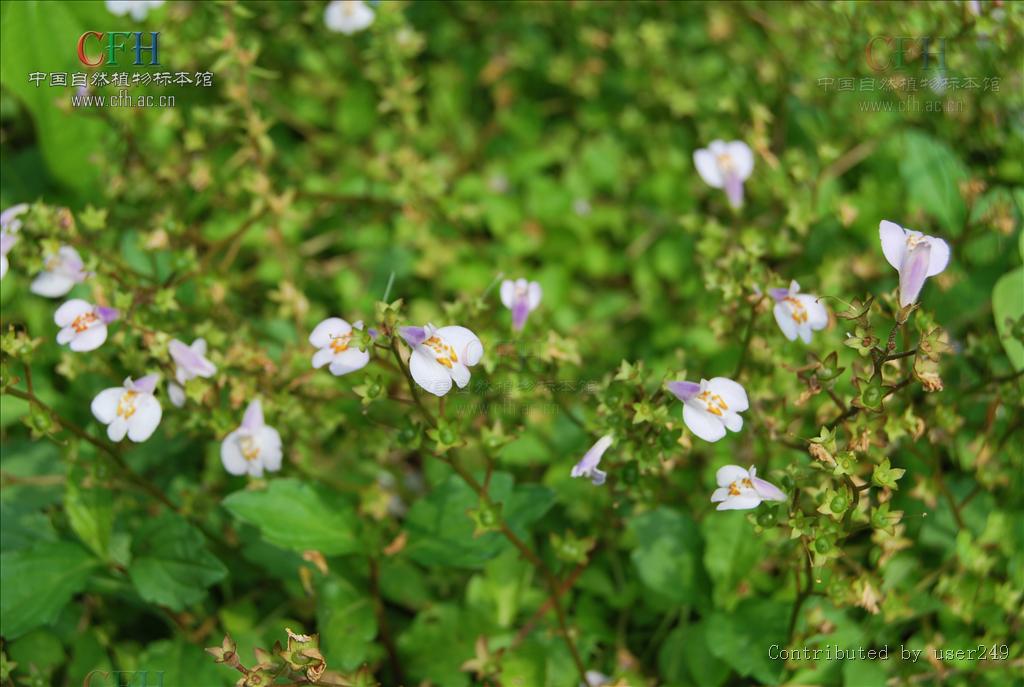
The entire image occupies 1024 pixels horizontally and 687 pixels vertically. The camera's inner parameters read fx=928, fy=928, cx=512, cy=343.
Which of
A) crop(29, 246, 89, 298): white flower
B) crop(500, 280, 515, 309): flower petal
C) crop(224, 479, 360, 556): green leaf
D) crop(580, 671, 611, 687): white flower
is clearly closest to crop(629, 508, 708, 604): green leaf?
crop(580, 671, 611, 687): white flower

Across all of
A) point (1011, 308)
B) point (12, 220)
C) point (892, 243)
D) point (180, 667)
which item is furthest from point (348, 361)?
point (1011, 308)

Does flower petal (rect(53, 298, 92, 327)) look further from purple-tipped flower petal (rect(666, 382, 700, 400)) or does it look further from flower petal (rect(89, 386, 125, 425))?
purple-tipped flower petal (rect(666, 382, 700, 400))

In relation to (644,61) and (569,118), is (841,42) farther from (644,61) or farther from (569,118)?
(569,118)

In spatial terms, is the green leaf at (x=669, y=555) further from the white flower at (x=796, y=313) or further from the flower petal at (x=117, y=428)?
the flower petal at (x=117, y=428)

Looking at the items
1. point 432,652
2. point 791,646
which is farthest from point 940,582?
point 432,652

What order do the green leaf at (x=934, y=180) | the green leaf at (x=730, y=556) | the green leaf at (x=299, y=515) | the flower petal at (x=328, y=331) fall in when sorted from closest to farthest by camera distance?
1. the flower petal at (x=328, y=331)
2. the green leaf at (x=299, y=515)
3. the green leaf at (x=730, y=556)
4. the green leaf at (x=934, y=180)

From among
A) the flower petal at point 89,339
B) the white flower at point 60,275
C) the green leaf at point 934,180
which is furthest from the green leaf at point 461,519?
the green leaf at point 934,180
